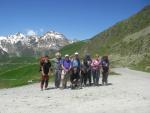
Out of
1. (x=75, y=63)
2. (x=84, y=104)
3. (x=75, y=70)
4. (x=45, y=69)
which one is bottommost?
(x=84, y=104)

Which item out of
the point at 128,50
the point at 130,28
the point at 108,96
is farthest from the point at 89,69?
the point at 130,28

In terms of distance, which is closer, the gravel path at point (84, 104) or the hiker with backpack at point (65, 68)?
the gravel path at point (84, 104)

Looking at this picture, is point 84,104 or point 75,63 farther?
point 75,63

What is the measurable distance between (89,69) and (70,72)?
209 cm

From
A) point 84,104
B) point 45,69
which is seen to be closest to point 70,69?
point 45,69

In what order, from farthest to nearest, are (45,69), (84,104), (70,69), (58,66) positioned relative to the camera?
(58,66), (70,69), (45,69), (84,104)

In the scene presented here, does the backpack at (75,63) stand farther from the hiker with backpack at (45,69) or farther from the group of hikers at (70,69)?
the hiker with backpack at (45,69)

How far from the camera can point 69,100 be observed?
20.3 metres

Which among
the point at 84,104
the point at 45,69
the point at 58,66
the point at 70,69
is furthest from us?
the point at 58,66

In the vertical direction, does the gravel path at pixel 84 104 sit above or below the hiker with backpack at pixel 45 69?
below

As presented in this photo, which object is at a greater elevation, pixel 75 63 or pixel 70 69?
pixel 75 63

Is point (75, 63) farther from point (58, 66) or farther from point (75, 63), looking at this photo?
point (58, 66)

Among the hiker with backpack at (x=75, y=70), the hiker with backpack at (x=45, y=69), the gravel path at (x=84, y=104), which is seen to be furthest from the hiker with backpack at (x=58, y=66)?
the gravel path at (x=84, y=104)

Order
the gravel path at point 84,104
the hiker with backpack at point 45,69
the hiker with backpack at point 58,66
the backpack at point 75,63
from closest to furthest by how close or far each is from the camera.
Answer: the gravel path at point 84,104, the hiker with backpack at point 45,69, the backpack at point 75,63, the hiker with backpack at point 58,66
